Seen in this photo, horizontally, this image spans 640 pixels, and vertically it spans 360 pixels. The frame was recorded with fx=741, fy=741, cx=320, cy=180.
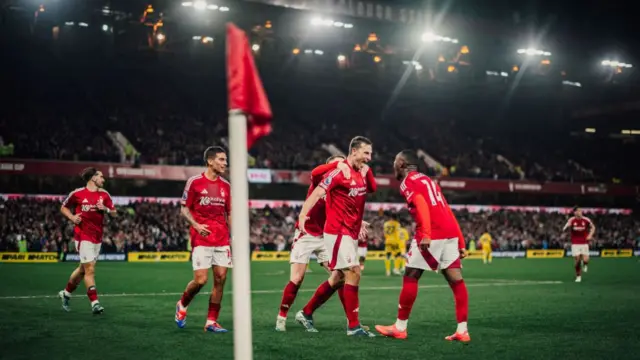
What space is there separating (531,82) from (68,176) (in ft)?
109

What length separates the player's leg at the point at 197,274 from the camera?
10.3 m

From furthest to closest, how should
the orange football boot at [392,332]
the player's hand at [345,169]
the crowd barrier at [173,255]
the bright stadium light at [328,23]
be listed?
the bright stadium light at [328,23]
the crowd barrier at [173,255]
the player's hand at [345,169]
the orange football boot at [392,332]

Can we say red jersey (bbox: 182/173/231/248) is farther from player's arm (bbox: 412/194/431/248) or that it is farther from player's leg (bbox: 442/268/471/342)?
player's leg (bbox: 442/268/471/342)

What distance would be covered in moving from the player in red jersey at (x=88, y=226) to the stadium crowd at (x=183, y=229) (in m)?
16.0

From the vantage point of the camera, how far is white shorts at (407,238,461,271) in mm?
9328

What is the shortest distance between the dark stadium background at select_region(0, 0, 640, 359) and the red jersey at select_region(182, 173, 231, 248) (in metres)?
11.1

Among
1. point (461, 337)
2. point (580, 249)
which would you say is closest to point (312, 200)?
point (461, 337)

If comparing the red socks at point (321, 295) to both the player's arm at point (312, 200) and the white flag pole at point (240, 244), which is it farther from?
the white flag pole at point (240, 244)

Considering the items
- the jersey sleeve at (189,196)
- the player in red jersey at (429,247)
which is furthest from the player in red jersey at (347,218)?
the jersey sleeve at (189,196)

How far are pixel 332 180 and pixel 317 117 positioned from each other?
46.7m

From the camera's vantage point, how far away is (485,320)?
11.8m

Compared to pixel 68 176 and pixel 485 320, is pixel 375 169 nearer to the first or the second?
pixel 68 176

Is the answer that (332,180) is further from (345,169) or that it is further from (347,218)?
(347,218)

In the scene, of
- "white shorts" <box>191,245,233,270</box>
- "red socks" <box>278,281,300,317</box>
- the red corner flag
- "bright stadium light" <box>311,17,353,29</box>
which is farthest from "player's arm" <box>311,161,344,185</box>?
"bright stadium light" <box>311,17,353,29</box>
